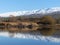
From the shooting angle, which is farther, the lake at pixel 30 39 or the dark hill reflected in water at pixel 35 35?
the dark hill reflected in water at pixel 35 35

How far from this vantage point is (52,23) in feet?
189

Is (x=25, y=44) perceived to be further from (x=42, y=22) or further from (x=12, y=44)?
(x=42, y=22)

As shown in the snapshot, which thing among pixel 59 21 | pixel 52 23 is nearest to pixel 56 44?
pixel 52 23

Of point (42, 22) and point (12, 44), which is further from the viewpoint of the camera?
point (42, 22)

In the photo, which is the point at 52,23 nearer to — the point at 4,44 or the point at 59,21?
the point at 59,21

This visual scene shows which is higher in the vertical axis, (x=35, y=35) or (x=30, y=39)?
(x=30, y=39)

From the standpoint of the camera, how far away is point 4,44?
1680cm

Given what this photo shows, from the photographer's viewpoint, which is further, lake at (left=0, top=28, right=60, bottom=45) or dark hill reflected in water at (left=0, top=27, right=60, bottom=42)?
dark hill reflected in water at (left=0, top=27, right=60, bottom=42)

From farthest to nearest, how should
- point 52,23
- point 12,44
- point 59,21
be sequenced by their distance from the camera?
point 59,21, point 52,23, point 12,44

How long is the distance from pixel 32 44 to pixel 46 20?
4130cm

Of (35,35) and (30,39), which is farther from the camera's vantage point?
(35,35)

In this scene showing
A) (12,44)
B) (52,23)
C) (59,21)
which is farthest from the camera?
(59,21)

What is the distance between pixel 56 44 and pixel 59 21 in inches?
1918

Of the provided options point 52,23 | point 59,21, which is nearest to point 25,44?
point 52,23
